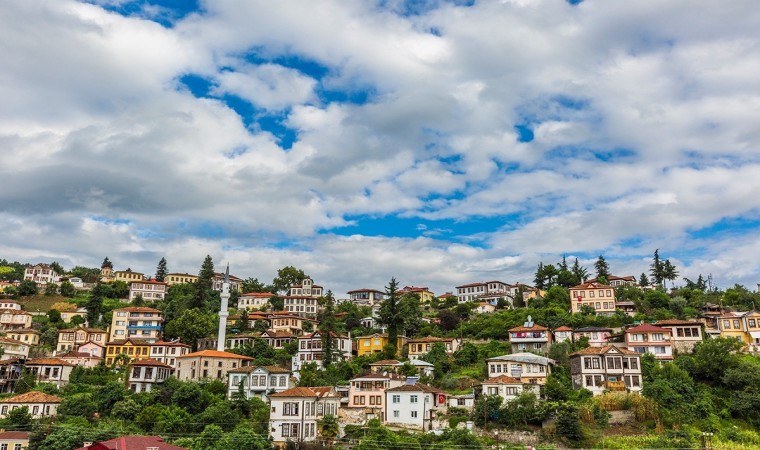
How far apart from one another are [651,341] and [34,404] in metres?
62.2

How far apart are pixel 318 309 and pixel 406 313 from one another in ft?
102

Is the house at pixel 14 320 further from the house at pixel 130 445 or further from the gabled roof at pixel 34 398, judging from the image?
the house at pixel 130 445

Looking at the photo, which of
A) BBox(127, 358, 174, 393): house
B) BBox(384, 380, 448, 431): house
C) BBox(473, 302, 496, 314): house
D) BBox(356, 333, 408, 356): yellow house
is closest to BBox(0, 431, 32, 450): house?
BBox(127, 358, 174, 393): house

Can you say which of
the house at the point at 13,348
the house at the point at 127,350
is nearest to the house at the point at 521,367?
the house at the point at 127,350

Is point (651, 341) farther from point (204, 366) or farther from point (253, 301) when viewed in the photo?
point (253, 301)

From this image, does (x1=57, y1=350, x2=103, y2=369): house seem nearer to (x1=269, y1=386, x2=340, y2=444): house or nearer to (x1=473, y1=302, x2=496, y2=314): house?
(x1=269, y1=386, x2=340, y2=444): house

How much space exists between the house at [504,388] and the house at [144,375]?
37.1 metres

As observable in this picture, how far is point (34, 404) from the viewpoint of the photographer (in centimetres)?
6116

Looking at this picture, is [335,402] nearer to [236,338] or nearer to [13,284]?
[236,338]

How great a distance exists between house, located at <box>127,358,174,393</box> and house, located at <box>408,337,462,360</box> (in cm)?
2930

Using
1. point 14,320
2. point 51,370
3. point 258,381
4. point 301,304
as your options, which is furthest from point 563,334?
point 14,320

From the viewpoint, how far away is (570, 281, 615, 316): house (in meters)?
84.0

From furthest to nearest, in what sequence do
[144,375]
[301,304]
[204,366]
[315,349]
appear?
[301,304], [315,349], [204,366], [144,375]

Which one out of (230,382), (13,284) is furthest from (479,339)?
(13,284)
